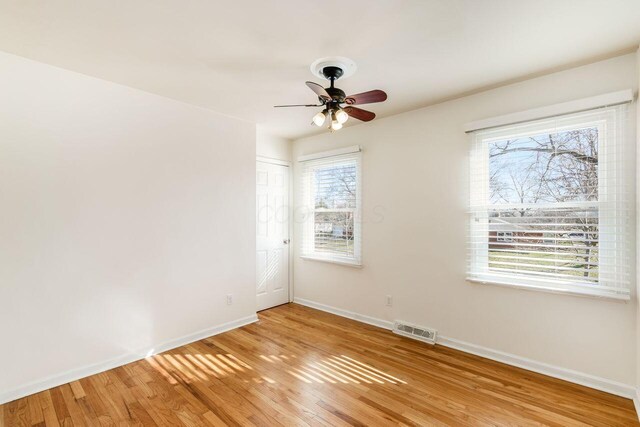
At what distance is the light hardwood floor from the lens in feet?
6.81

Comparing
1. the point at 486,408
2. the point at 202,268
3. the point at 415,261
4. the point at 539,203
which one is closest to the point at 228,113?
the point at 202,268

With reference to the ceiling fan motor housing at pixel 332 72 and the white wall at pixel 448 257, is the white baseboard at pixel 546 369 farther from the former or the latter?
the ceiling fan motor housing at pixel 332 72

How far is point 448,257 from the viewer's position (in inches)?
125

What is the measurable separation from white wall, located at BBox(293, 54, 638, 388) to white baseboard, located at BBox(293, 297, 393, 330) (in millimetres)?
56

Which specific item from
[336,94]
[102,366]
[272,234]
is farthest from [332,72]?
[102,366]

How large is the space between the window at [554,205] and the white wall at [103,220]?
9.02 feet

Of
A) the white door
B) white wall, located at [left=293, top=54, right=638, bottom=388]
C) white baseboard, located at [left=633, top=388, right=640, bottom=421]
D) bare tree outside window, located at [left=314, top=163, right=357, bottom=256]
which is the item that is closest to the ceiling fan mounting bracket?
white wall, located at [left=293, top=54, right=638, bottom=388]

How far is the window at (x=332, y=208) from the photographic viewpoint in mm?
4062

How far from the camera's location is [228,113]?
3.61 meters

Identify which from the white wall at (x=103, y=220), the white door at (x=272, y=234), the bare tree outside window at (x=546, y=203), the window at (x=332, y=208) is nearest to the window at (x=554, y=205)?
the bare tree outside window at (x=546, y=203)

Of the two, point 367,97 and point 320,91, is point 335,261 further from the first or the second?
point 320,91

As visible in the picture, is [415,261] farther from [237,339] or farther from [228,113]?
[228,113]

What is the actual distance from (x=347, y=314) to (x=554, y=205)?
8.48ft

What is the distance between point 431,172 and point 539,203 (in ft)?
3.32
